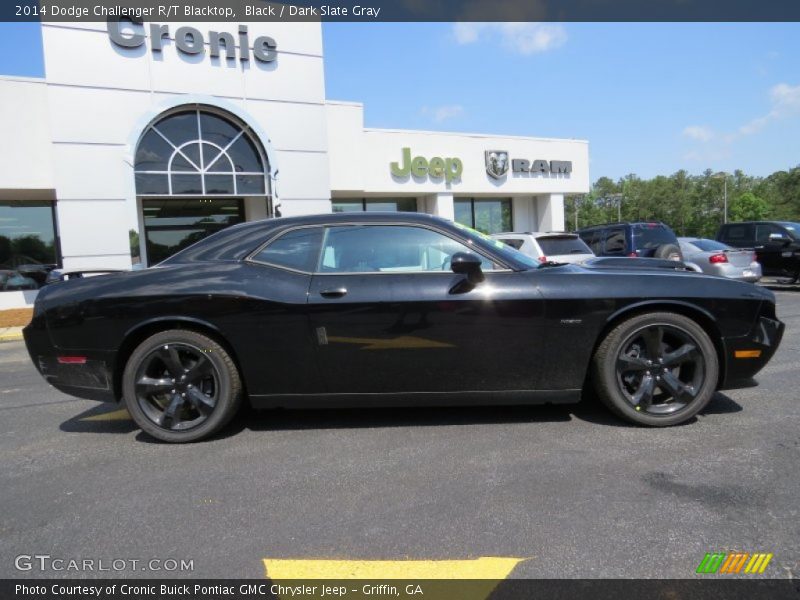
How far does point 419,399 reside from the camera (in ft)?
11.8

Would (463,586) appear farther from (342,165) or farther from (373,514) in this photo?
(342,165)

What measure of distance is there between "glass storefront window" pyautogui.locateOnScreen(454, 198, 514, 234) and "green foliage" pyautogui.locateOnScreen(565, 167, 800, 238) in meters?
49.3

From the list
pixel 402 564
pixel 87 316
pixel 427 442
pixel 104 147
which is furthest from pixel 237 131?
pixel 402 564

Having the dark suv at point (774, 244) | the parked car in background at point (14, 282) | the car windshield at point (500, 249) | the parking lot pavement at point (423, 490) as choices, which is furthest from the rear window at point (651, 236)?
the parked car in background at point (14, 282)

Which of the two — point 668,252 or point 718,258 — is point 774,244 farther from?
point 668,252

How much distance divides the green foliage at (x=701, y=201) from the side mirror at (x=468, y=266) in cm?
6805

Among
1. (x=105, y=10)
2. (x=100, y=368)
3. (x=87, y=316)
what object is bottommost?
(x=100, y=368)

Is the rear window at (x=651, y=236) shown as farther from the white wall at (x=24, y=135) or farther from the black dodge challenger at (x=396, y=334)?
the white wall at (x=24, y=135)

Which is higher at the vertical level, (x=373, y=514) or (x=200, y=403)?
(x=200, y=403)

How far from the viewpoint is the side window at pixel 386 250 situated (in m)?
3.66

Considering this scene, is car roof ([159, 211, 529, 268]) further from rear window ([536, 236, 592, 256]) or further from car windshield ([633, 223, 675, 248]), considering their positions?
car windshield ([633, 223, 675, 248])

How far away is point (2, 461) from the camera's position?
138 inches

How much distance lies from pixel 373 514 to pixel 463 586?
0.67 metres

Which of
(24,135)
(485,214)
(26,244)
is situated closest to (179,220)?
(26,244)
